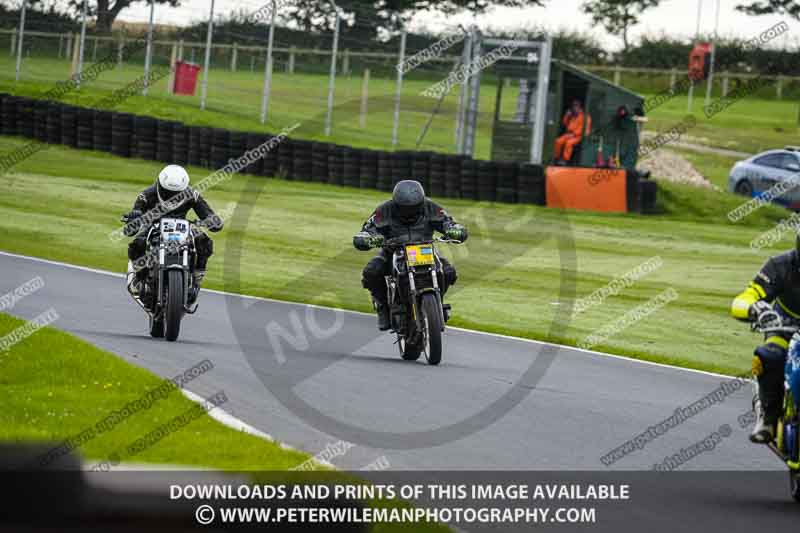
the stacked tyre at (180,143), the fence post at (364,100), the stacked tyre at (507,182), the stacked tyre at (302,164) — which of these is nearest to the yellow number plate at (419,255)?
the stacked tyre at (507,182)

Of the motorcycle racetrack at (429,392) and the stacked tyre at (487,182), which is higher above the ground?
the stacked tyre at (487,182)

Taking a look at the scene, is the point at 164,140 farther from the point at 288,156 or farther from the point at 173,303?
the point at 173,303

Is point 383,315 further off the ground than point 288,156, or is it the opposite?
point 288,156

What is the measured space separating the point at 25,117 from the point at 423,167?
1035cm

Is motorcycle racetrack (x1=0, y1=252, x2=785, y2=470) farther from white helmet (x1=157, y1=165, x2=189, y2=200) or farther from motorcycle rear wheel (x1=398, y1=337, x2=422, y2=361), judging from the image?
white helmet (x1=157, y1=165, x2=189, y2=200)

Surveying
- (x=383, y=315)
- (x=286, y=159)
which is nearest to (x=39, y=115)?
(x=286, y=159)

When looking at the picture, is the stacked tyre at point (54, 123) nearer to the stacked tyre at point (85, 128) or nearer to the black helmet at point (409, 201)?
the stacked tyre at point (85, 128)

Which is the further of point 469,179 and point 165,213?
point 469,179

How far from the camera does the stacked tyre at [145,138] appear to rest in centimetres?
3312

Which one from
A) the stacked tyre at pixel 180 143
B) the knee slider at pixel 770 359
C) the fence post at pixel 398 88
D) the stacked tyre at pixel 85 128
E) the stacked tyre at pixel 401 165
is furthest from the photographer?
the stacked tyre at pixel 85 128

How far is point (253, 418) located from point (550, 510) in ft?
8.63

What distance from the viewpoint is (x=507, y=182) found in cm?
2975

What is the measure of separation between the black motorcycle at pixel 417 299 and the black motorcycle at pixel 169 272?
1796mm

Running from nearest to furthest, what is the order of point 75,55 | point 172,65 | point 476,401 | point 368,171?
point 476,401 → point 368,171 → point 75,55 → point 172,65
